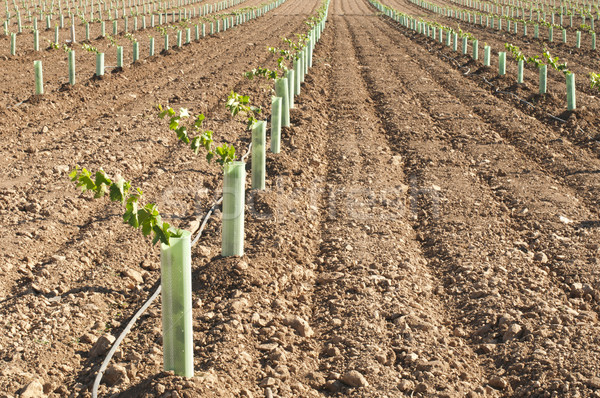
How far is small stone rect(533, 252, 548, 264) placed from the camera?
17.5ft

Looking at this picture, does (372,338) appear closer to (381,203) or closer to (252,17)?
(381,203)

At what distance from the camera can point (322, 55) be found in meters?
18.8

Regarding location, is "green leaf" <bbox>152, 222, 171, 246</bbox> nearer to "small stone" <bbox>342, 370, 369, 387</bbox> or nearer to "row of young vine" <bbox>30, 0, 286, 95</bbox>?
"small stone" <bbox>342, 370, 369, 387</bbox>

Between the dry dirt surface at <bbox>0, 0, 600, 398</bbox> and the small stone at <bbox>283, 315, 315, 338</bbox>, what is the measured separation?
1 cm

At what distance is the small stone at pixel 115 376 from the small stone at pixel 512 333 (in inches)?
88.6

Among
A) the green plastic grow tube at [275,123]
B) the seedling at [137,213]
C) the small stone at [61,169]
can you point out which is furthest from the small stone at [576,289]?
the small stone at [61,169]

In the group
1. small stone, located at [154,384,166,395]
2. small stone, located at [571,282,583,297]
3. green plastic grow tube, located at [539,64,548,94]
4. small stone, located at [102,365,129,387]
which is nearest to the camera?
small stone, located at [154,384,166,395]

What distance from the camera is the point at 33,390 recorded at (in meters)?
3.56

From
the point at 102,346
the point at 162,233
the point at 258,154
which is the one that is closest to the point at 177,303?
the point at 162,233

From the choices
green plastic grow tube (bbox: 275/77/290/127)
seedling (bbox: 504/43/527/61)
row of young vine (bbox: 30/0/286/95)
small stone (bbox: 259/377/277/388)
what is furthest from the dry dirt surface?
seedling (bbox: 504/43/527/61)

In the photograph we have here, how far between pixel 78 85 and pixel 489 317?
31.8 ft

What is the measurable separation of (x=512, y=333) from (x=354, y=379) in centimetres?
114

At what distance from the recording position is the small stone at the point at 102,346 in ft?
13.2

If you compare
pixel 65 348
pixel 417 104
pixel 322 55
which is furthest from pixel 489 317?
pixel 322 55
